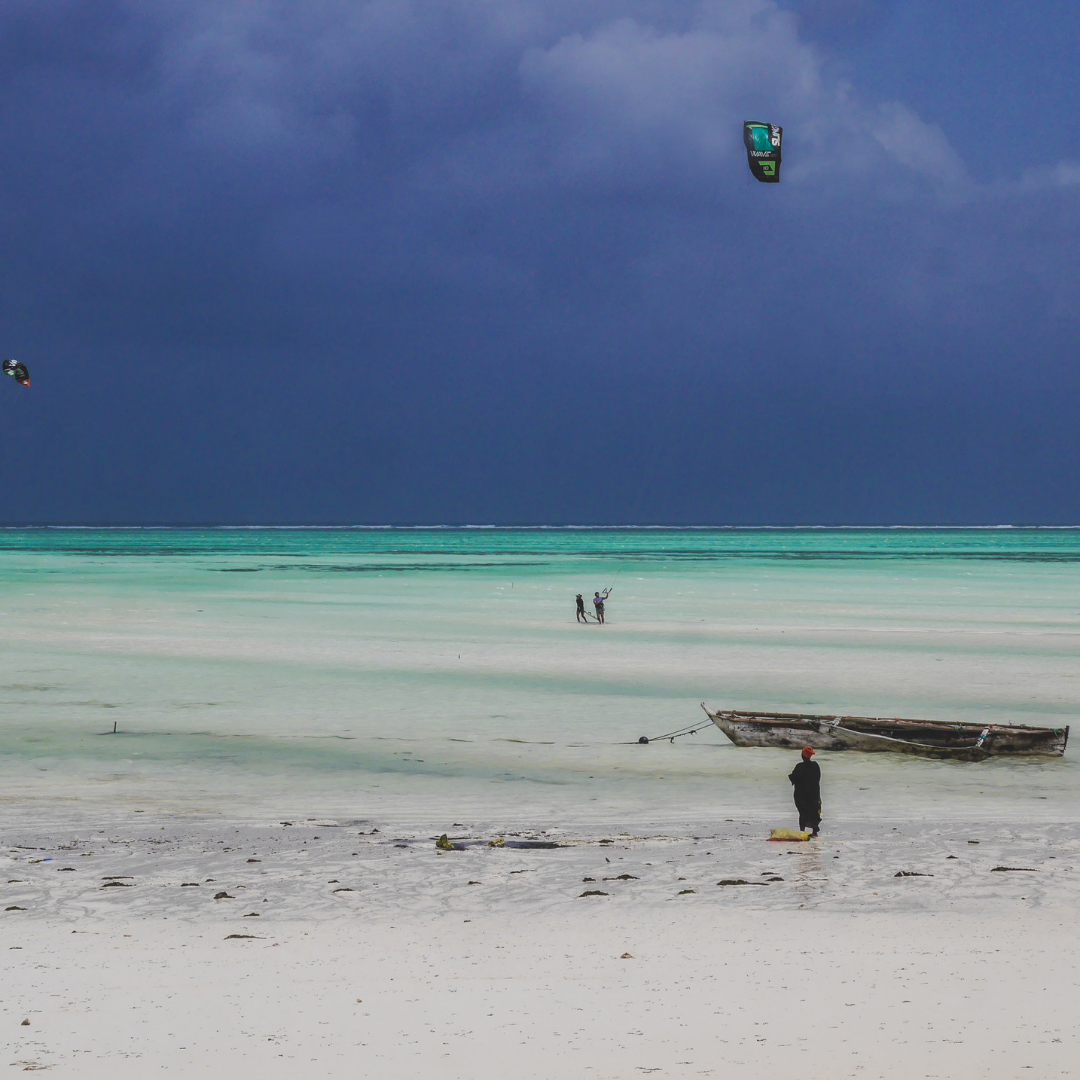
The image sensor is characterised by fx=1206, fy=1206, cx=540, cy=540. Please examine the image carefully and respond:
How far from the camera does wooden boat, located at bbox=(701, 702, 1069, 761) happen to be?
64.5 ft

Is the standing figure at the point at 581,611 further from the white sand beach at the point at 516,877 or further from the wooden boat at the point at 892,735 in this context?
the wooden boat at the point at 892,735

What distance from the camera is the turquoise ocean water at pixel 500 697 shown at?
57.8 ft

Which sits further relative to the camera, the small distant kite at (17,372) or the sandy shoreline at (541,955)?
the small distant kite at (17,372)

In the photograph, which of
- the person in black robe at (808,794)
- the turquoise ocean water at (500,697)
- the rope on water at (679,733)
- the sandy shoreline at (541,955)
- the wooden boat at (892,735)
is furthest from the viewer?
the rope on water at (679,733)

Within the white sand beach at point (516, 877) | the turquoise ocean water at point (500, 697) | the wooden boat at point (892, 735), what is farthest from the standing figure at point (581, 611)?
the wooden boat at point (892, 735)

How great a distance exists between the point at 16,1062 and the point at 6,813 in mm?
8845

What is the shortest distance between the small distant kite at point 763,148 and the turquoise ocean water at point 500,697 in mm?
10485

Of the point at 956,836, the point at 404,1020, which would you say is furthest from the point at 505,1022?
the point at 956,836

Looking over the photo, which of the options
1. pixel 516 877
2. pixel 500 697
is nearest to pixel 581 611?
pixel 500 697

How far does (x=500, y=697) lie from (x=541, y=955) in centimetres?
1675

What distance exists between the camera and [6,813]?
15.9 m

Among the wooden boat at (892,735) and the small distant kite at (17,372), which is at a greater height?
the small distant kite at (17,372)

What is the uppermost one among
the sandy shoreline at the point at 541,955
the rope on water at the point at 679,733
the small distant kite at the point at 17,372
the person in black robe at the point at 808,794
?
the small distant kite at the point at 17,372

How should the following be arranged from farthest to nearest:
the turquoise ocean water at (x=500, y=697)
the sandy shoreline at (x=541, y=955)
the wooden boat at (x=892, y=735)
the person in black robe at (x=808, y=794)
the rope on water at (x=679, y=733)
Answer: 1. the rope on water at (x=679, y=733)
2. the wooden boat at (x=892, y=735)
3. the turquoise ocean water at (x=500, y=697)
4. the person in black robe at (x=808, y=794)
5. the sandy shoreline at (x=541, y=955)
